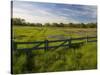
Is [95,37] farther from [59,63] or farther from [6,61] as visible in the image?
[6,61]

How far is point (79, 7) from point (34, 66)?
3.03 ft

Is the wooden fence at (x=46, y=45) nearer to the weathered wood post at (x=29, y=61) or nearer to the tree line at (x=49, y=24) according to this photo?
the weathered wood post at (x=29, y=61)

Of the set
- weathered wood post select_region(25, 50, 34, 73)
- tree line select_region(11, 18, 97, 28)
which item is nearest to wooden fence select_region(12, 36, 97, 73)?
weathered wood post select_region(25, 50, 34, 73)

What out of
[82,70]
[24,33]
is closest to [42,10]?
[24,33]

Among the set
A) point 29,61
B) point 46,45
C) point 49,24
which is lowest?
point 29,61

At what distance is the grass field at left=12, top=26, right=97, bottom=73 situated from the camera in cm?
225

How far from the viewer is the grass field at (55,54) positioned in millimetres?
2246

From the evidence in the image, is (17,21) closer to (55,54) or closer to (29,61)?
(29,61)

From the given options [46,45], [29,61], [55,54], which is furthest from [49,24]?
[29,61]

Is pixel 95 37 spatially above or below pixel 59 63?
above

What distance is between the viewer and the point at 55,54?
236cm

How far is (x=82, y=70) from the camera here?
247 centimetres

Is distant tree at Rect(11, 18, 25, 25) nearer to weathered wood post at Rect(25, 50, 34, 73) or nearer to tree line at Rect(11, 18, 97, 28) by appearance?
tree line at Rect(11, 18, 97, 28)

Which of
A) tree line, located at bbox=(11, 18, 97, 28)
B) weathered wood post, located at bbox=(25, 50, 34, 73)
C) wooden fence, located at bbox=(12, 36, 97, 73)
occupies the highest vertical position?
tree line, located at bbox=(11, 18, 97, 28)
